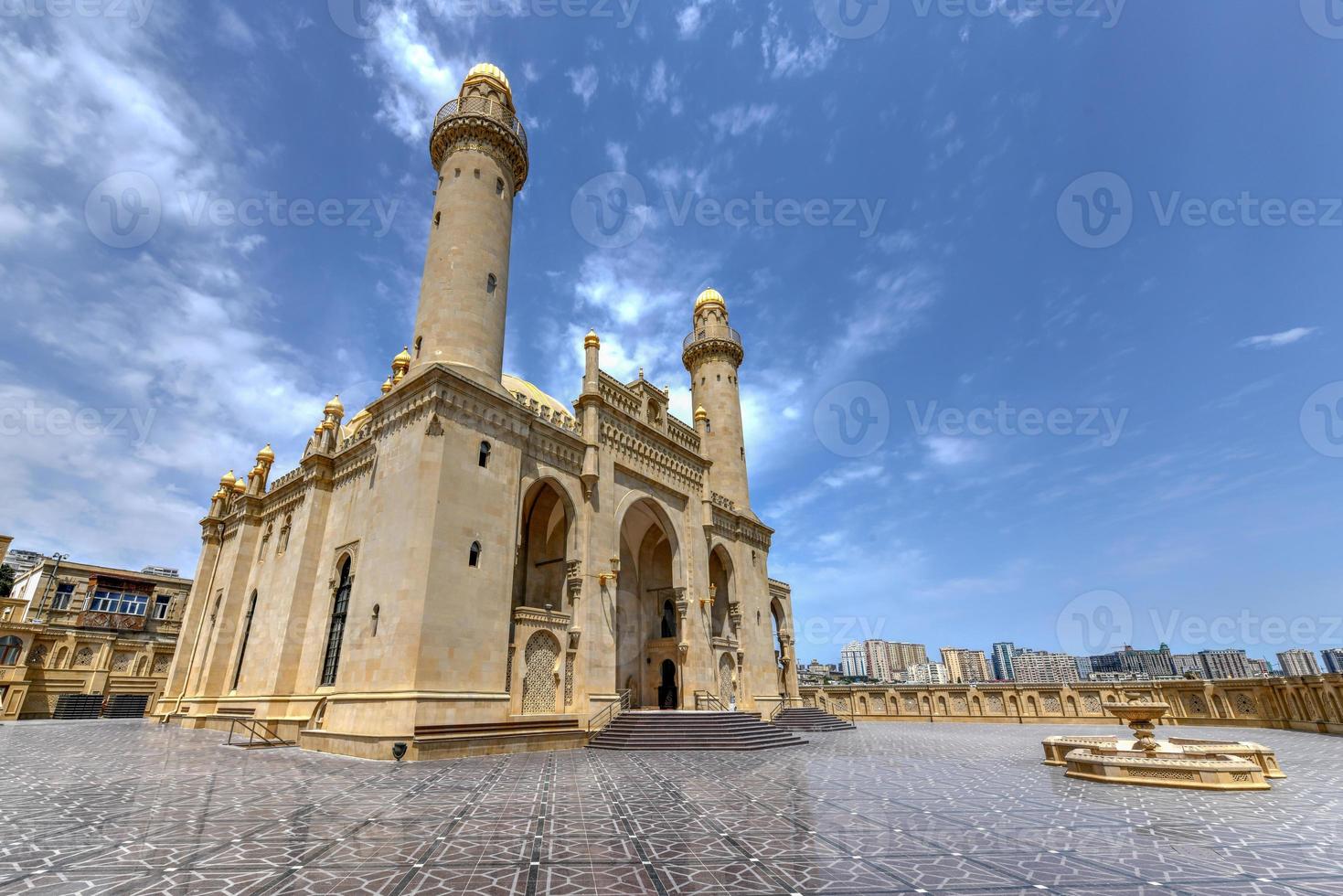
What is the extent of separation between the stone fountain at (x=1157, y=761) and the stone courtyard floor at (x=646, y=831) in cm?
52

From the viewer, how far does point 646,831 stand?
696cm

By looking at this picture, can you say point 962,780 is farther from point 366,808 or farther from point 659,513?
point 659,513

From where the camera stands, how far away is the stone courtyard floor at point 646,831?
5.08 m

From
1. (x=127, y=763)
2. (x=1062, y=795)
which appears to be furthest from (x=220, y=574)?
(x=1062, y=795)

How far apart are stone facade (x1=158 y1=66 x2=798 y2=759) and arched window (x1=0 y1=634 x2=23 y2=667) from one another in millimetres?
13112

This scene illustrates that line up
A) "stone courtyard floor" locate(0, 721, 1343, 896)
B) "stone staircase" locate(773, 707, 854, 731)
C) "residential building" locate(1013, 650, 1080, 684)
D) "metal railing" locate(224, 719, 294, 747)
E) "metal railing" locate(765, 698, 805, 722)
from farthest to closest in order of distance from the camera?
"residential building" locate(1013, 650, 1080, 684) < "metal railing" locate(765, 698, 805, 722) < "stone staircase" locate(773, 707, 854, 731) < "metal railing" locate(224, 719, 294, 747) < "stone courtyard floor" locate(0, 721, 1343, 896)

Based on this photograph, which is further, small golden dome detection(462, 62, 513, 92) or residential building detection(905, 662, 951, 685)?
residential building detection(905, 662, 951, 685)

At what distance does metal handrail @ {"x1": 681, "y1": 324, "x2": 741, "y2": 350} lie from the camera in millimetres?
35312

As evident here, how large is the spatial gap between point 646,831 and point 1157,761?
9.38 metres

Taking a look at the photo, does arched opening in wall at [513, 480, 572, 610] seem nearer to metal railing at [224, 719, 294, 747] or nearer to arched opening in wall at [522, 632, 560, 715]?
arched opening in wall at [522, 632, 560, 715]

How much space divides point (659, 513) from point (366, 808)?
59.7 feet

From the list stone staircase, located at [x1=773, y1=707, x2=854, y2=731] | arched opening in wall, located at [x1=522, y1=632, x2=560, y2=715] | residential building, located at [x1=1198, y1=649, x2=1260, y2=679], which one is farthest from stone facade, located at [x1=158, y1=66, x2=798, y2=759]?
residential building, located at [x1=1198, y1=649, x2=1260, y2=679]

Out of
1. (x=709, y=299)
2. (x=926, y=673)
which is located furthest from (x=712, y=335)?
(x=926, y=673)

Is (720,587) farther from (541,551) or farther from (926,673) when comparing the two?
(926,673)
